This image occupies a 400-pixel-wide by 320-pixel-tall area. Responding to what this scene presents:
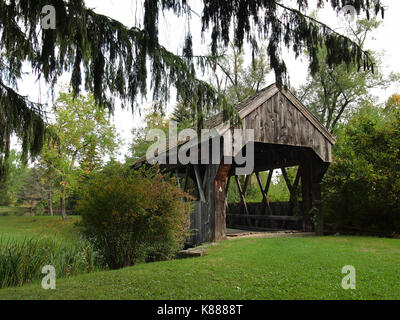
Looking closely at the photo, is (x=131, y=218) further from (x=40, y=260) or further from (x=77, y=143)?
(x=77, y=143)

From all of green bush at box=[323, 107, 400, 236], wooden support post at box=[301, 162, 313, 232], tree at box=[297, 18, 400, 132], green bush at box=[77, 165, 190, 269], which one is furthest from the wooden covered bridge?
tree at box=[297, 18, 400, 132]

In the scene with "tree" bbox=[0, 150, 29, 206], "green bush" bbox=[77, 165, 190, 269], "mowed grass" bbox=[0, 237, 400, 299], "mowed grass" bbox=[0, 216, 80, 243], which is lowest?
"mowed grass" bbox=[0, 216, 80, 243]

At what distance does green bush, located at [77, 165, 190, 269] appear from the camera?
23.6ft

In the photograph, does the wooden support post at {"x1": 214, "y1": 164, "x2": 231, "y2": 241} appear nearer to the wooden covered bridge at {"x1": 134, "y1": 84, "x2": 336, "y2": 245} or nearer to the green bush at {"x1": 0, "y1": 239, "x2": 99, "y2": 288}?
the wooden covered bridge at {"x1": 134, "y1": 84, "x2": 336, "y2": 245}

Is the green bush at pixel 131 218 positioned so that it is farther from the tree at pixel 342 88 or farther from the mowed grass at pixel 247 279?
the tree at pixel 342 88

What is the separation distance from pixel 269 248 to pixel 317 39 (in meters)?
5.40

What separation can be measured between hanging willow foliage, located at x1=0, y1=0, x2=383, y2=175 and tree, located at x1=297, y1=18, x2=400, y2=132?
21.3 m

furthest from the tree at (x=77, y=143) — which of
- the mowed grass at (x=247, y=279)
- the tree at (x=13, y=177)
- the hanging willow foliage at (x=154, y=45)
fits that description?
the hanging willow foliage at (x=154, y=45)

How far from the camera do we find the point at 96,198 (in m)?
7.40

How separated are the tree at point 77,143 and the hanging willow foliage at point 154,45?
21.0m

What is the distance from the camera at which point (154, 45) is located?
143 inches

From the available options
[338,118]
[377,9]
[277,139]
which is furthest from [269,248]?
[338,118]

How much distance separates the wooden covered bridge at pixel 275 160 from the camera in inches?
378
